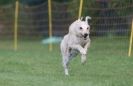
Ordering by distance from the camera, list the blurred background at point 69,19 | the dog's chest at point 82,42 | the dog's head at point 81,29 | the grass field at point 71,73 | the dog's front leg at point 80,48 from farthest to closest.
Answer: the blurred background at point 69,19 → the dog's chest at point 82,42 → the dog's head at point 81,29 → the dog's front leg at point 80,48 → the grass field at point 71,73

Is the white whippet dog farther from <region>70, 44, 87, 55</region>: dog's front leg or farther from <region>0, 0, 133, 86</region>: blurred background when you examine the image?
<region>0, 0, 133, 86</region>: blurred background

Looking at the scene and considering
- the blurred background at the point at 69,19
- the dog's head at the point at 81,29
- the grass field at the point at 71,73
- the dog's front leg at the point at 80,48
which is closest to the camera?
the grass field at the point at 71,73

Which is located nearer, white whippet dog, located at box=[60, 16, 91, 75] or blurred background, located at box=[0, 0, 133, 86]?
white whippet dog, located at box=[60, 16, 91, 75]

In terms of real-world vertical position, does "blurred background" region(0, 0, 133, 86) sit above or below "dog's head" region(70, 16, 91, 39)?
below

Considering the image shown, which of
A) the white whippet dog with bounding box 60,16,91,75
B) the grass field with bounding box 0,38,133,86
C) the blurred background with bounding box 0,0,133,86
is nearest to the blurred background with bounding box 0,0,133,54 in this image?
the blurred background with bounding box 0,0,133,86

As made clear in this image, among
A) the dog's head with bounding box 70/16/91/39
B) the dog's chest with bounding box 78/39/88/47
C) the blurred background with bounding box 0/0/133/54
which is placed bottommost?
the blurred background with bounding box 0/0/133/54

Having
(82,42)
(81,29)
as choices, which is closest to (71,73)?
(82,42)

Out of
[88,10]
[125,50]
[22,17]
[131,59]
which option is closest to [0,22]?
[22,17]

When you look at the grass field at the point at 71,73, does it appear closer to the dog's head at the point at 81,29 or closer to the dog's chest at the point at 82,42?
the dog's chest at the point at 82,42

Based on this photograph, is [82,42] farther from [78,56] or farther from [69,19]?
[69,19]

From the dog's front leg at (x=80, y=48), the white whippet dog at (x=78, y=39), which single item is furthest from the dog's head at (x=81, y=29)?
the dog's front leg at (x=80, y=48)

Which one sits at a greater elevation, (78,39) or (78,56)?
(78,39)

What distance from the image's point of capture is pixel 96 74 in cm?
1362

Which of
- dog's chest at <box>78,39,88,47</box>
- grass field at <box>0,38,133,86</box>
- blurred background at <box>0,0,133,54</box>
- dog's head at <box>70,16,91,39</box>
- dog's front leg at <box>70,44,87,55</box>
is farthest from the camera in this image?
blurred background at <box>0,0,133,54</box>
